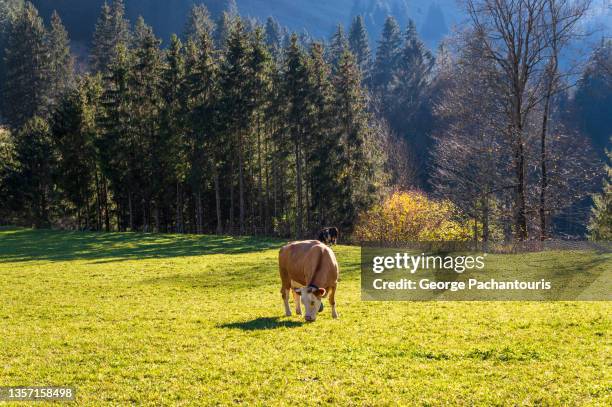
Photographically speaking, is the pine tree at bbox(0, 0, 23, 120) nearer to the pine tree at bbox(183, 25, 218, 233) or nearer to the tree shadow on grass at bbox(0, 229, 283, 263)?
the pine tree at bbox(183, 25, 218, 233)

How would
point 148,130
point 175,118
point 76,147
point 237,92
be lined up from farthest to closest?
point 76,147, point 148,130, point 175,118, point 237,92

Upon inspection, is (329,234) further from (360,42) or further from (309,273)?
(360,42)

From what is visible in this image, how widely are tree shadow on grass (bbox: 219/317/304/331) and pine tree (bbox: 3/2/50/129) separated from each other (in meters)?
84.4

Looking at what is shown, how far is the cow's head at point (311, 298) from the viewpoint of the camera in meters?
Answer: 13.1

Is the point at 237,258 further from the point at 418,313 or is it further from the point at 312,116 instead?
the point at 312,116

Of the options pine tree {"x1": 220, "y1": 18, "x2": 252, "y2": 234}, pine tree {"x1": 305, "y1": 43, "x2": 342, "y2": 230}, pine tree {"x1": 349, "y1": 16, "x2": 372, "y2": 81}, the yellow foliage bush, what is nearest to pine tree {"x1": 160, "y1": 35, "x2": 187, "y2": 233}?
pine tree {"x1": 220, "y1": 18, "x2": 252, "y2": 234}

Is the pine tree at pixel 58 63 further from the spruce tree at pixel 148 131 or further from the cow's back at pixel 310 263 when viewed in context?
the cow's back at pixel 310 263

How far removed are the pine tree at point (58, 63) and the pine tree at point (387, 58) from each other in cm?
6671

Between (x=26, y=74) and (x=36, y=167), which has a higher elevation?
(x=26, y=74)

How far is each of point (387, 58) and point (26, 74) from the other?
8113cm

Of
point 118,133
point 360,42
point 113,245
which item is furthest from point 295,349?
point 360,42

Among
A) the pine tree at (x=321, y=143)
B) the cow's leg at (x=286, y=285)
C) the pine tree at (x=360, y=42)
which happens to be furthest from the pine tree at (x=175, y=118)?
the pine tree at (x=360, y=42)

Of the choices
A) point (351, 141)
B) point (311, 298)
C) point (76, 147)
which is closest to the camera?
point (311, 298)

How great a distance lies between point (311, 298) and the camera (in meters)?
13.3
